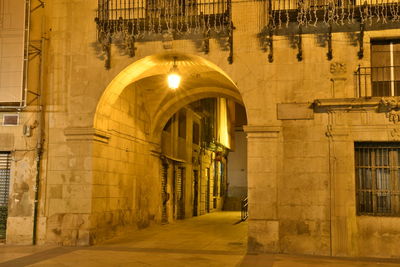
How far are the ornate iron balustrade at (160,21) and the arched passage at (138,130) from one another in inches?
23.5

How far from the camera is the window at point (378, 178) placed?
11688 millimetres

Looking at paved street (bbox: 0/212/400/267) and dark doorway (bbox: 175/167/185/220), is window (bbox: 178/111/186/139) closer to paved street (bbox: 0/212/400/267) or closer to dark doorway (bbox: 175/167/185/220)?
dark doorway (bbox: 175/167/185/220)

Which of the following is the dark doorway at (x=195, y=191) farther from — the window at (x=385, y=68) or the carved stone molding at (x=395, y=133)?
the carved stone molding at (x=395, y=133)

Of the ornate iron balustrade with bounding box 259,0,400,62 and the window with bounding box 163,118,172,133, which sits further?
the window with bounding box 163,118,172,133

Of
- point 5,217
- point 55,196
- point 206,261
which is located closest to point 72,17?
point 55,196

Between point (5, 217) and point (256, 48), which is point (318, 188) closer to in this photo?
point (256, 48)

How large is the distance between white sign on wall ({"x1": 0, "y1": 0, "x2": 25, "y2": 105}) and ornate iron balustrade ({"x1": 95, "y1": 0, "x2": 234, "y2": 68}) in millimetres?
2157

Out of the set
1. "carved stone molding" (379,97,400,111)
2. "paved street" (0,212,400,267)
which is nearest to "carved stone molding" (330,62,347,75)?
"carved stone molding" (379,97,400,111)

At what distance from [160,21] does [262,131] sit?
12.5 ft

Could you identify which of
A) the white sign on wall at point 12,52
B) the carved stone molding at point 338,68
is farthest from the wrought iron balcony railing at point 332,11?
the white sign on wall at point 12,52

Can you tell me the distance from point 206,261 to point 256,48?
17.4 ft

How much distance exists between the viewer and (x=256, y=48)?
12.5 meters

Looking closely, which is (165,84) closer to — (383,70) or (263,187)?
(263,187)

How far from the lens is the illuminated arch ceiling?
13.2 metres
